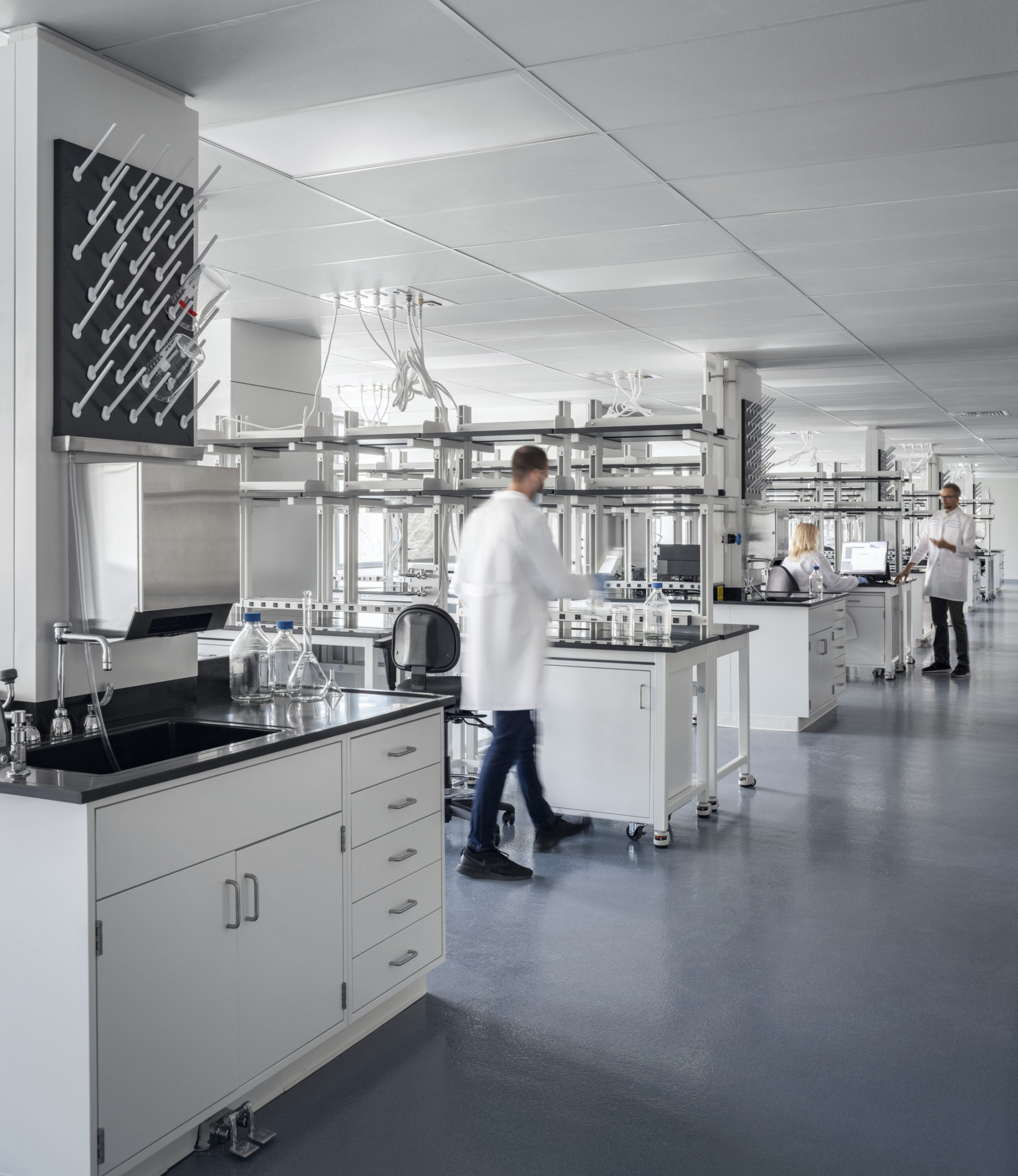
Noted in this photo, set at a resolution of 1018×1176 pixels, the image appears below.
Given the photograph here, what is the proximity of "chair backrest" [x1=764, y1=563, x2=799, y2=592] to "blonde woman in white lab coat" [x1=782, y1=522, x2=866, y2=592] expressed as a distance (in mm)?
368

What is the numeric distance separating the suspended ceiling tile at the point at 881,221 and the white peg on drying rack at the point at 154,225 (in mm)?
2412

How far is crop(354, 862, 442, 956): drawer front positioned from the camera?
8.61 feet

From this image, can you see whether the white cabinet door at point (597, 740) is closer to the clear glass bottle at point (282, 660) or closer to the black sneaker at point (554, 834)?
the black sneaker at point (554, 834)

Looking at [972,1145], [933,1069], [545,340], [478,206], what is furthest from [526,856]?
[545,340]

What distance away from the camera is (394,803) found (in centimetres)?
276

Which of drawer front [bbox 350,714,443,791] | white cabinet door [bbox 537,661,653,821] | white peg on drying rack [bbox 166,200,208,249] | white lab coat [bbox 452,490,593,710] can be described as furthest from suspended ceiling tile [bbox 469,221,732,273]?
drawer front [bbox 350,714,443,791]

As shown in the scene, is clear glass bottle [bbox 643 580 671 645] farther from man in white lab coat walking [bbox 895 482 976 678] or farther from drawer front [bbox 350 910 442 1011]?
man in white lab coat walking [bbox 895 482 976 678]

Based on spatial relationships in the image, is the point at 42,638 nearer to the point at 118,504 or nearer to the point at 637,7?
the point at 118,504

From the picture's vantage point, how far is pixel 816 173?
385cm

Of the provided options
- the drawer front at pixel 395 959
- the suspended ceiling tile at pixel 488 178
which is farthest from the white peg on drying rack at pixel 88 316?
the drawer front at pixel 395 959

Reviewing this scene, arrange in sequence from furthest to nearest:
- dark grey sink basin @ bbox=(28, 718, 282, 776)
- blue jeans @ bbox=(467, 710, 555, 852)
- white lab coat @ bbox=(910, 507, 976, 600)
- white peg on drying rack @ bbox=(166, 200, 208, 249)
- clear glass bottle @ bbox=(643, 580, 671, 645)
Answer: white lab coat @ bbox=(910, 507, 976, 600) < clear glass bottle @ bbox=(643, 580, 671, 645) < blue jeans @ bbox=(467, 710, 555, 852) < white peg on drying rack @ bbox=(166, 200, 208, 249) < dark grey sink basin @ bbox=(28, 718, 282, 776)

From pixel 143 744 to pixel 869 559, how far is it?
27.6 ft

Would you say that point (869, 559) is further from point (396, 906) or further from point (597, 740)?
point (396, 906)

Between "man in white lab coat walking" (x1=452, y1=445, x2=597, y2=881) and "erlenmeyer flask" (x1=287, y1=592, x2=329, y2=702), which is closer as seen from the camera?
"erlenmeyer flask" (x1=287, y1=592, x2=329, y2=702)
